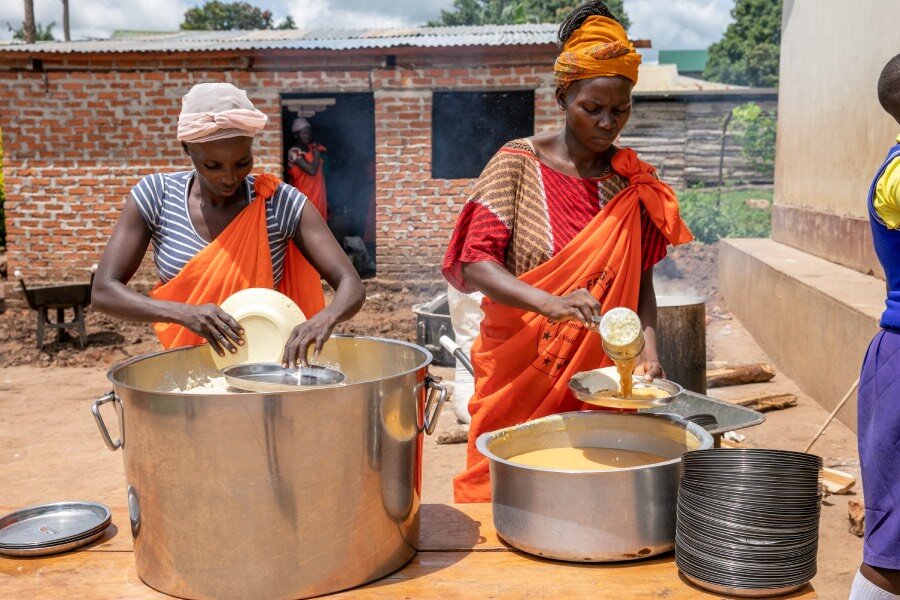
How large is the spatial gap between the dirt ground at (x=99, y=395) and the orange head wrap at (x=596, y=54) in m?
1.60

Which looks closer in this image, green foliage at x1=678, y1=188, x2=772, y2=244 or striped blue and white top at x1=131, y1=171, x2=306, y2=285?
striped blue and white top at x1=131, y1=171, x2=306, y2=285

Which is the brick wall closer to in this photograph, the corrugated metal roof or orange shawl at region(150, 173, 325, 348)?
the corrugated metal roof

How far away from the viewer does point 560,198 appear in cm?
236

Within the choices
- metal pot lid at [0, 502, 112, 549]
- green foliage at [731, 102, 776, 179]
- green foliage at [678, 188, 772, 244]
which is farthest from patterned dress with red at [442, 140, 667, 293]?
green foliage at [731, 102, 776, 179]

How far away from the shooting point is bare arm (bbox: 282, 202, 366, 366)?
190 centimetres

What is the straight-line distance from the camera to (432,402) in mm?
1732

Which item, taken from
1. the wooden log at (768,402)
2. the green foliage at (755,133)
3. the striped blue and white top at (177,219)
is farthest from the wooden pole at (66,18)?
the striped blue and white top at (177,219)

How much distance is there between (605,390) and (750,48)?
43102mm

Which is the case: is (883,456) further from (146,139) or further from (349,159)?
(349,159)

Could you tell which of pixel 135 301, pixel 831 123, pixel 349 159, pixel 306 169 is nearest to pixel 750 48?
pixel 349 159

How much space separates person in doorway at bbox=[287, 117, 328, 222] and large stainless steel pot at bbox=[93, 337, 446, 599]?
10.8 m

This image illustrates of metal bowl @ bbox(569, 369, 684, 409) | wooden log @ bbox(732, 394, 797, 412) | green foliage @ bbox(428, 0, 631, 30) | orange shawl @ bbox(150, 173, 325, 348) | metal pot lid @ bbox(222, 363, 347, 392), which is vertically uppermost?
green foliage @ bbox(428, 0, 631, 30)

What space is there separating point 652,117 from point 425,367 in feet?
58.9

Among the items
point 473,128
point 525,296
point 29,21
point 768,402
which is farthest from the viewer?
point 29,21
